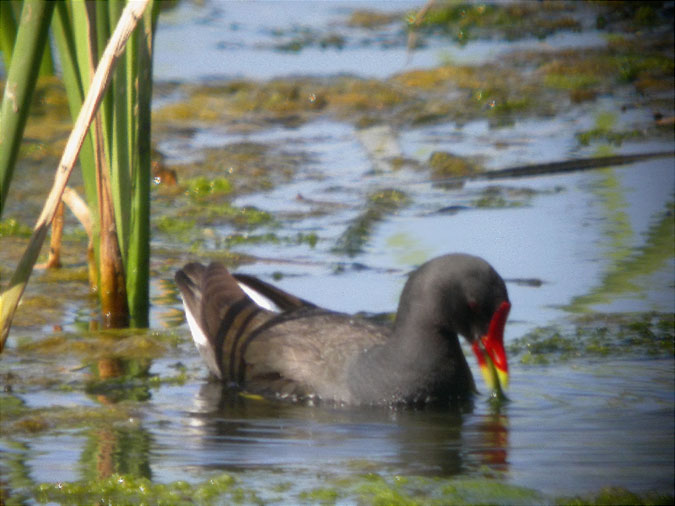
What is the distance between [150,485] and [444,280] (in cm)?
155

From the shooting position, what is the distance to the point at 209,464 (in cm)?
408

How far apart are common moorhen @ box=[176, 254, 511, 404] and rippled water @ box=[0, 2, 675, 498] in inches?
4.2

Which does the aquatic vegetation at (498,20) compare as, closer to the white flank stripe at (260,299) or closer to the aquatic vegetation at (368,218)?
the aquatic vegetation at (368,218)

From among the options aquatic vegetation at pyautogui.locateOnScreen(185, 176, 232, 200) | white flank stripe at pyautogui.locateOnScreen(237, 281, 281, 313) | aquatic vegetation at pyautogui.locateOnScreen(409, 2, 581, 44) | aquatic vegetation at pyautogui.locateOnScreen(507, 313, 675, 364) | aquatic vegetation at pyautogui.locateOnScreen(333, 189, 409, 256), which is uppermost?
aquatic vegetation at pyautogui.locateOnScreen(409, 2, 581, 44)

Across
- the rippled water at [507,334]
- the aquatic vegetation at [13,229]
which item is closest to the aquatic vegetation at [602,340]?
the rippled water at [507,334]

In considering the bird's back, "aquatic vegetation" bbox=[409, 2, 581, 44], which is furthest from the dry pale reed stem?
"aquatic vegetation" bbox=[409, 2, 581, 44]

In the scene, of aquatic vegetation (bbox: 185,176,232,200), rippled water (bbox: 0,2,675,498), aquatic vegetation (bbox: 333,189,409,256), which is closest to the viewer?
rippled water (bbox: 0,2,675,498)

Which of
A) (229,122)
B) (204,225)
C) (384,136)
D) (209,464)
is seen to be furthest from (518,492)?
(229,122)

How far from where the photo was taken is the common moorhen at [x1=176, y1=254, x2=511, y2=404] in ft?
15.8

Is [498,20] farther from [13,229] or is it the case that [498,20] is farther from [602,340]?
[602,340]

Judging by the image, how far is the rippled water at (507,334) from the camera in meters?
4.08

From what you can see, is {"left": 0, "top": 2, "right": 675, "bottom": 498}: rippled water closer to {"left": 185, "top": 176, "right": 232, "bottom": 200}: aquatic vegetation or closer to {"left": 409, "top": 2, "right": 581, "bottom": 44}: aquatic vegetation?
{"left": 185, "top": 176, "right": 232, "bottom": 200}: aquatic vegetation

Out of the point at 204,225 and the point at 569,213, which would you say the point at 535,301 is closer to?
the point at 569,213

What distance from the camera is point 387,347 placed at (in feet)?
16.4
